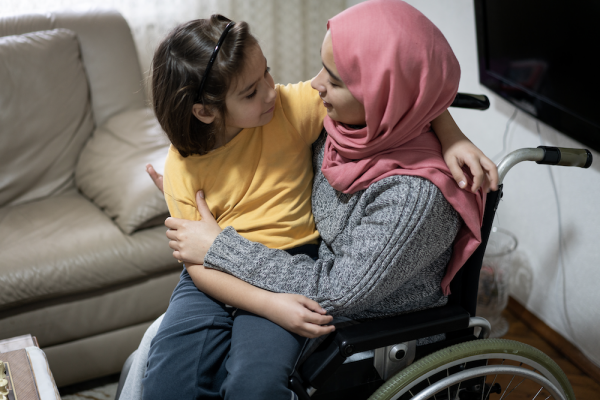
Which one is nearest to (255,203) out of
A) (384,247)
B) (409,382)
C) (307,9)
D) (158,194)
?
(384,247)

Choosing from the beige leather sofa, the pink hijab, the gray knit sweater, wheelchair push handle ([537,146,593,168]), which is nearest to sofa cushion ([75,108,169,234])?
the beige leather sofa

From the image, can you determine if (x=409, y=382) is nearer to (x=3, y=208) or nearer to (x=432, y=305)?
(x=432, y=305)

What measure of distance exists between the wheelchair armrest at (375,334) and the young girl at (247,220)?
0.04 meters

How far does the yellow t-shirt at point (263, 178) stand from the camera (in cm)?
118

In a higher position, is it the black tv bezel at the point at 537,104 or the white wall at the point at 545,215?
the black tv bezel at the point at 537,104

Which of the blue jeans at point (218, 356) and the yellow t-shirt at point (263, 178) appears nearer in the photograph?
the blue jeans at point (218, 356)

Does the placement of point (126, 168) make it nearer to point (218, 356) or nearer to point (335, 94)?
point (218, 356)

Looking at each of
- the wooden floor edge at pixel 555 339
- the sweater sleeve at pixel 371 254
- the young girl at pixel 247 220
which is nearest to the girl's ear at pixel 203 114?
the young girl at pixel 247 220

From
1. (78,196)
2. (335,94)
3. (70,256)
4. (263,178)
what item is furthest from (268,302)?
(78,196)

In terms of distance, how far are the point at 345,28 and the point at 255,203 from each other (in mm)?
438

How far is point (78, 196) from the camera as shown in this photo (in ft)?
6.83

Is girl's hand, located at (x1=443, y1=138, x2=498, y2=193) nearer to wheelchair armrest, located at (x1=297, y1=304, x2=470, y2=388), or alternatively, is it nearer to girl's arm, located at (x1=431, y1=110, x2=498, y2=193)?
Answer: girl's arm, located at (x1=431, y1=110, x2=498, y2=193)

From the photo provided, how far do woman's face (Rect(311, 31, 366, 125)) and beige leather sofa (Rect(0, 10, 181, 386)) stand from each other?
0.94 m

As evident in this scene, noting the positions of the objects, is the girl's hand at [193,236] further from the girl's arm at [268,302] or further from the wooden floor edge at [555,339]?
the wooden floor edge at [555,339]
